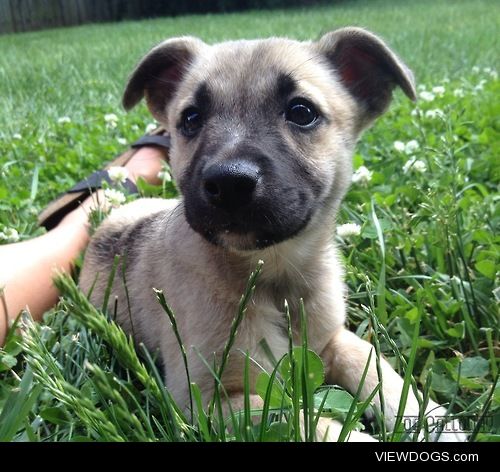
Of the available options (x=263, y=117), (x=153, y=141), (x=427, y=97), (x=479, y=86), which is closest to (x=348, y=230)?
(x=263, y=117)

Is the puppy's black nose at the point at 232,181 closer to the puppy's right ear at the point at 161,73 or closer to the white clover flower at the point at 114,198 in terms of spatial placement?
the puppy's right ear at the point at 161,73

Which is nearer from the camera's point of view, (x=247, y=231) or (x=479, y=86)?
(x=247, y=231)

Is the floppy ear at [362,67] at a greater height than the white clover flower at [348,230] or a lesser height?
greater

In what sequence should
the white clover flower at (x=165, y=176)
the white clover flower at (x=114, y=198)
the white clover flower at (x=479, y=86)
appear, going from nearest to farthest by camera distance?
the white clover flower at (x=114, y=198) < the white clover flower at (x=165, y=176) < the white clover flower at (x=479, y=86)

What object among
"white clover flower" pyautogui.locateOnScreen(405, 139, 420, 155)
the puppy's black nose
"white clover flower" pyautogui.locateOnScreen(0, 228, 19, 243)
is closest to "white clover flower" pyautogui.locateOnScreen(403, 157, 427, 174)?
"white clover flower" pyautogui.locateOnScreen(405, 139, 420, 155)

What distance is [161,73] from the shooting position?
2.97 meters

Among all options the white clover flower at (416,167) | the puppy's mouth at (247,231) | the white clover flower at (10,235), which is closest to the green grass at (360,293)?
the white clover flower at (416,167)

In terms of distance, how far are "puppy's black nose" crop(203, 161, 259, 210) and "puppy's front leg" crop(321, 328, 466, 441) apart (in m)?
0.64

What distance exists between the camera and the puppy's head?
199 centimetres

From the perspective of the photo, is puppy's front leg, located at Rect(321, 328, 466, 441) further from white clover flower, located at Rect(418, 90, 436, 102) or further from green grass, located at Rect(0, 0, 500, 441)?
white clover flower, located at Rect(418, 90, 436, 102)

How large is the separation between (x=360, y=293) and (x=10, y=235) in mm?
1810

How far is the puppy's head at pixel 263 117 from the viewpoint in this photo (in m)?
1.99

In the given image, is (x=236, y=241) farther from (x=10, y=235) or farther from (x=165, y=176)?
(x=165, y=176)
